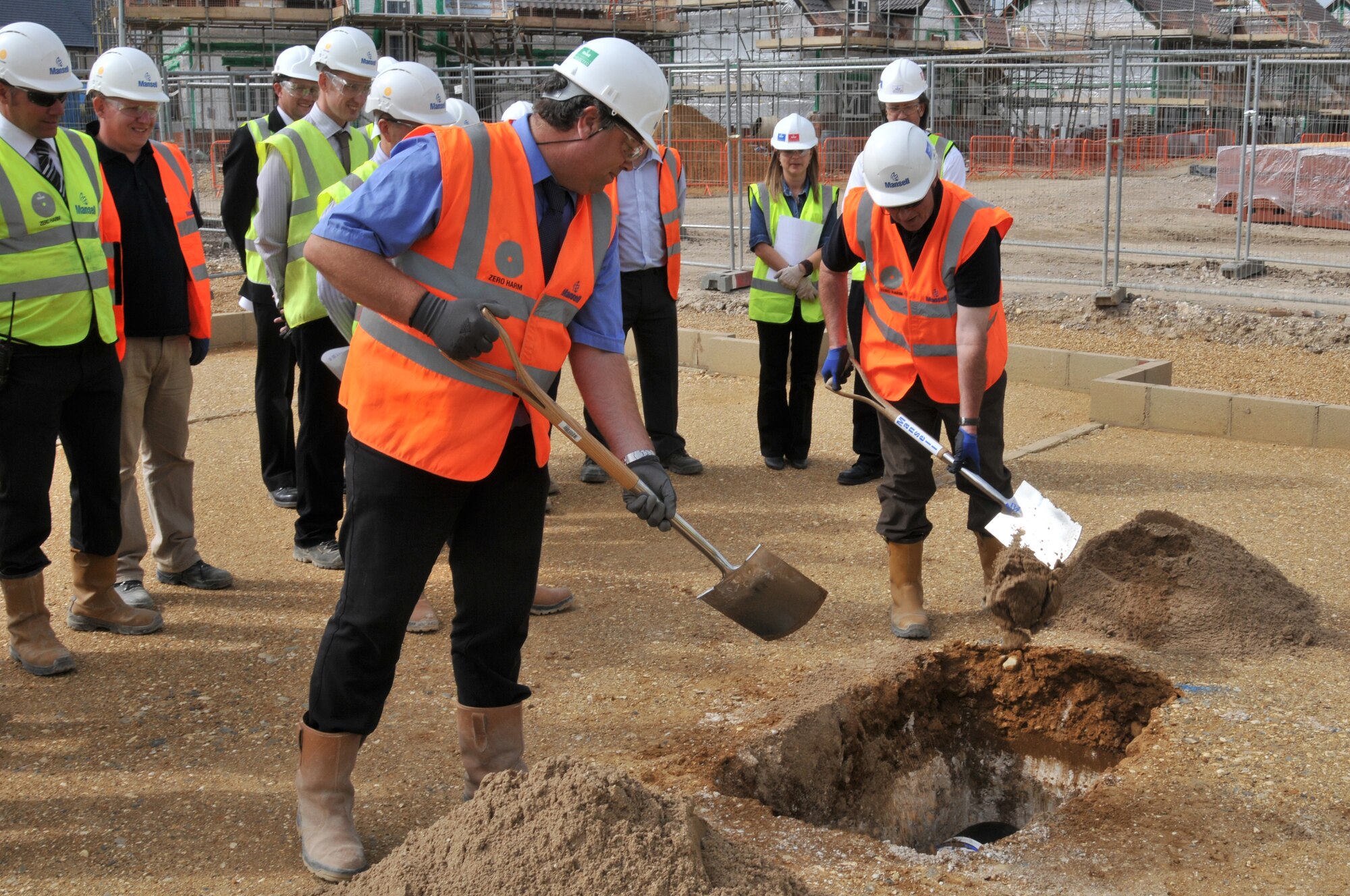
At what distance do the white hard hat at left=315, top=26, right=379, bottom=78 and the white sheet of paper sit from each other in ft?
8.89

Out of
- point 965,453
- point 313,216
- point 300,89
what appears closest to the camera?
point 965,453

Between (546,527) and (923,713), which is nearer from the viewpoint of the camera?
(923,713)

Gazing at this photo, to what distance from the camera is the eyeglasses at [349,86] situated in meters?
5.36

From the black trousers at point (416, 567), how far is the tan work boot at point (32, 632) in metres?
1.83

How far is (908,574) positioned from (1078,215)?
52.7 feet

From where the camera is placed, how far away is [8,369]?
14.0ft

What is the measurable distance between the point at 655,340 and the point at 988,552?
2514mm

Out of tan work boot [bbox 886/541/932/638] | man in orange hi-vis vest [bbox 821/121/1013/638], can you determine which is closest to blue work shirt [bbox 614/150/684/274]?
man in orange hi-vis vest [bbox 821/121/1013/638]

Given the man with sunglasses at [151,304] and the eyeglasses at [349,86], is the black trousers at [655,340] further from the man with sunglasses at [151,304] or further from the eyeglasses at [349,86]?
the man with sunglasses at [151,304]

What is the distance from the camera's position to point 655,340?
6895 millimetres

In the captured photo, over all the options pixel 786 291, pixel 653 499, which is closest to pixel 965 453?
pixel 653 499

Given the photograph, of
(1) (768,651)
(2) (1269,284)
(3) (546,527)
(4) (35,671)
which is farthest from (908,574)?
(2) (1269,284)

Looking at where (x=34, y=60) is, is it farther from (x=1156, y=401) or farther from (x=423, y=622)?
(x=1156, y=401)

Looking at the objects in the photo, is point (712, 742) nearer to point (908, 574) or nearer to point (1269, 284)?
point (908, 574)
